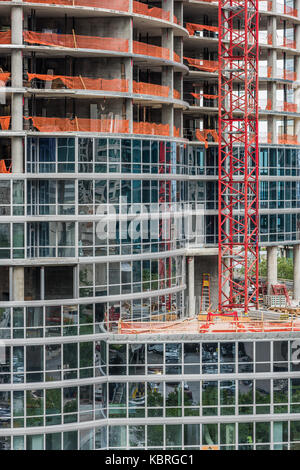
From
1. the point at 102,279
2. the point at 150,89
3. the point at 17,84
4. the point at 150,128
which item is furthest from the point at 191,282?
the point at 17,84

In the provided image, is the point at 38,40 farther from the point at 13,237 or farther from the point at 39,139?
the point at 13,237

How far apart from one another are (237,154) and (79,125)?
73.7ft

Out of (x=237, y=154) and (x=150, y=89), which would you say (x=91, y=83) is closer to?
(x=150, y=89)

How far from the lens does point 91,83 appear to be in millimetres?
60562

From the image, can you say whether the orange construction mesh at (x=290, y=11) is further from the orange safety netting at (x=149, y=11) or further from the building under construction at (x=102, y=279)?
the building under construction at (x=102, y=279)

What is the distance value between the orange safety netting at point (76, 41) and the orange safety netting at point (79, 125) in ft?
15.7

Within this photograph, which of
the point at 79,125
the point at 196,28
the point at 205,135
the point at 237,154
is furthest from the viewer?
the point at 237,154

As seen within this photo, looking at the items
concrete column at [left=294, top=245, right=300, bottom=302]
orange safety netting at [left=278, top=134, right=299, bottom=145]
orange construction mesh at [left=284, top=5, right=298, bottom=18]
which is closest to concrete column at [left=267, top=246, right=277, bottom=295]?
concrete column at [left=294, top=245, right=300, bottom=302]

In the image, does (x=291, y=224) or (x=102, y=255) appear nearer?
(x=102, y=255)

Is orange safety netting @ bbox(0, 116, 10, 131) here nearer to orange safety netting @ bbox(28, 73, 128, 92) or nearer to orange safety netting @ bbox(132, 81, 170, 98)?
orange safety netting @ bbox(28, 73, 128, 92)

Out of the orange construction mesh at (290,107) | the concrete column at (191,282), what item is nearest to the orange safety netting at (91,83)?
the concrete column at (191,282)

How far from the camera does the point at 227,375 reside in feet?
192

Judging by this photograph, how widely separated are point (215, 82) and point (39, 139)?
2607 cm
